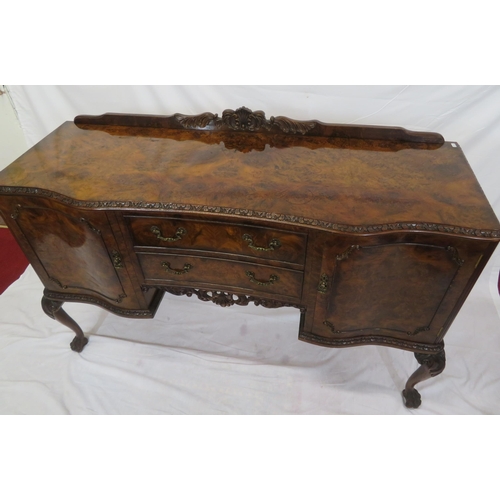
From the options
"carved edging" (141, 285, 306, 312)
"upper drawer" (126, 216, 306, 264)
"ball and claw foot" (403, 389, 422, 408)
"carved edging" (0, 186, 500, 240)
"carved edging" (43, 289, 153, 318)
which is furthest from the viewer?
"ball and claw foot" (403, 389, 422, 408)

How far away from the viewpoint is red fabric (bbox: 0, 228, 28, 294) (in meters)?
2.28

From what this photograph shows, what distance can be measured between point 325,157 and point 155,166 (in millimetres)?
621

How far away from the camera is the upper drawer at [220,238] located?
Result: 46.7 inches

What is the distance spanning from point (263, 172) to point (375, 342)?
759mm

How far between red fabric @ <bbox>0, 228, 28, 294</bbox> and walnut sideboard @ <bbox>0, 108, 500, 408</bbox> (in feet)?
3.02

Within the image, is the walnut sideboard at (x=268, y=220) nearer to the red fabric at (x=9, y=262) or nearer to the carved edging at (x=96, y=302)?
the carved edging at (x=96, y=302)

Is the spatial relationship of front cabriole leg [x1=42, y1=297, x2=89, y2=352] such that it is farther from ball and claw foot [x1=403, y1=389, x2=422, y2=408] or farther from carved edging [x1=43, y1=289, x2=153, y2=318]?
ball and claw foot [x1=403, y1=389, x2=422, y2=408]

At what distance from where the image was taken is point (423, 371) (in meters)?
1.51

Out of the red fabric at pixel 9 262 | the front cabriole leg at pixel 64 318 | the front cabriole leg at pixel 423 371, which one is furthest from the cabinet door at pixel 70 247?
the front cabriole leg at pixel 423 371

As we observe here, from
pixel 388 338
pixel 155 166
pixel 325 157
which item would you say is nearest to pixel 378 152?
pixel 325 157

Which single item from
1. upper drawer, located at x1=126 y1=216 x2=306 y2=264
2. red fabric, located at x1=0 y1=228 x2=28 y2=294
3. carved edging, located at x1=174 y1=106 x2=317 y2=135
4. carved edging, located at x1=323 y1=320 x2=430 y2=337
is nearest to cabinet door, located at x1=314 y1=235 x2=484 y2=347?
carved edging, located at x1=323 y1=320 x2=430 y2=337

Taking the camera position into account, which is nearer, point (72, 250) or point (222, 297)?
point (72, 250)

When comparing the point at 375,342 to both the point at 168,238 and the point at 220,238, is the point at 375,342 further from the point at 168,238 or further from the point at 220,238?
the point at 168,238

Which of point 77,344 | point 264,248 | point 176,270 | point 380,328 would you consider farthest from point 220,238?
point 77,344
